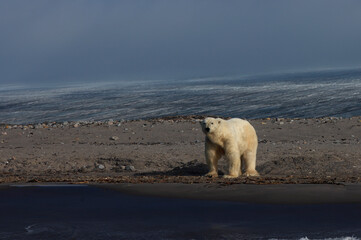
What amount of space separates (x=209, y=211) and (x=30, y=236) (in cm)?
274

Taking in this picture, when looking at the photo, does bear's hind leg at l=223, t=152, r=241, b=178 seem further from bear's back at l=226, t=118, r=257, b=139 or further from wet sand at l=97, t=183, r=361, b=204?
wet sand at l=97, t=183, r=361, b=204

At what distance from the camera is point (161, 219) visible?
882 centimetres

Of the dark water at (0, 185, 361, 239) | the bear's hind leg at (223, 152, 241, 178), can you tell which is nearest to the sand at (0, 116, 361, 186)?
the bear's hind leg at (223, 152, 241, 178)

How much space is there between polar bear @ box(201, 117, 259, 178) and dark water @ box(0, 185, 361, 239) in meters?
2.34

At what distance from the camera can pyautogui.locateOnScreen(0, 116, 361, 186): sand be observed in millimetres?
12289

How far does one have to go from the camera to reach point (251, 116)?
1298 inches

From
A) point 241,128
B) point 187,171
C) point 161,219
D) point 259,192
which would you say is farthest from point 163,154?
point 161,219

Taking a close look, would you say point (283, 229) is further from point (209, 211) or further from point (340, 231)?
point (209, 211)

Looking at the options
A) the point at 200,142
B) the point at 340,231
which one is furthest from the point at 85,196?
the point at 200,142

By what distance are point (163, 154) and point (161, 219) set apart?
6.49 metres

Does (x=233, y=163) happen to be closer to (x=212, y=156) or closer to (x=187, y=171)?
(x=212, y=156)

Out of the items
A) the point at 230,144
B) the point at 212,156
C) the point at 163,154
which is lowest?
the point at 163,154

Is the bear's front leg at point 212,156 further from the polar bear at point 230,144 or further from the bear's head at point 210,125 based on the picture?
the bear's head at point 210,125

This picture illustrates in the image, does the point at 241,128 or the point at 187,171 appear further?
the point at 187,171
